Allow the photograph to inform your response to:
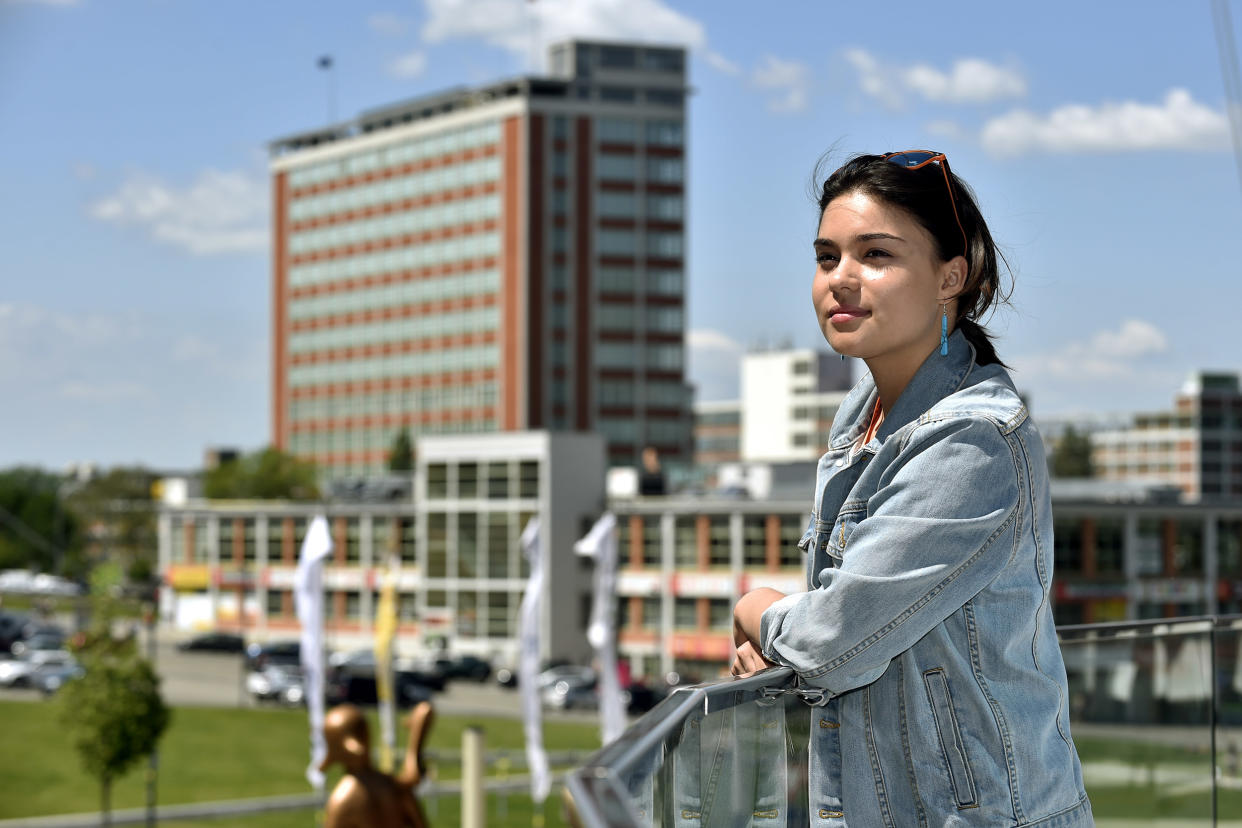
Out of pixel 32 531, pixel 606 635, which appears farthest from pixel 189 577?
pixel 606 635

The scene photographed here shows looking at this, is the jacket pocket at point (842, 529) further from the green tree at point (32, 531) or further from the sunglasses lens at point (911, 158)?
the green tree at point (32, 531)

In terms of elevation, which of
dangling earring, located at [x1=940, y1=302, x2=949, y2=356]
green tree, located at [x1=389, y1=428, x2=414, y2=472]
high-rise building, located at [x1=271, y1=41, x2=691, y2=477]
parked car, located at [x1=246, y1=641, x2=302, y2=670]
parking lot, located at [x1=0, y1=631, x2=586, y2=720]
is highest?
high-rise building, located at [x1=271, y1=41, x2=691, y2=477]

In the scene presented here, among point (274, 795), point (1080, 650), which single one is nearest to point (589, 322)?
point (274, 795)

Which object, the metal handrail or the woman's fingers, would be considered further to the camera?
the woman's fingers

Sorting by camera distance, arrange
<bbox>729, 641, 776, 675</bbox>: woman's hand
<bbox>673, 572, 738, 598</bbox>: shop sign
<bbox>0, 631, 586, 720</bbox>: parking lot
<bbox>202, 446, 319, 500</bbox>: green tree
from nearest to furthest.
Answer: <bbox>729, 641, 776, 675</bbox>: woman's hand
<bbox>0, 631, 586, 720</bbox>: parking lot
<bbox>673, 572, 738, 598</bbox>: shop sign
<bbox>202, 446, 319, 500</bbox>: green tree

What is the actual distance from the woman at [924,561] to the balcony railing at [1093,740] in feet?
0.29

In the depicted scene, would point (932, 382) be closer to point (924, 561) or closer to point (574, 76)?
point (924, 561)

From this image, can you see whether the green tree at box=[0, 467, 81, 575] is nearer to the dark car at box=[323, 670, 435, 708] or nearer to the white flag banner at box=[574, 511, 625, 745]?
the dark car at box=[323, 670, 435, 708]

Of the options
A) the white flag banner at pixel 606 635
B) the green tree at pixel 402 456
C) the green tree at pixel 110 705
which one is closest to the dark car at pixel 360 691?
the green tree at pixel 110 705

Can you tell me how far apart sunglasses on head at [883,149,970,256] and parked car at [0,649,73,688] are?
2772 inches

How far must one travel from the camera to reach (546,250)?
337 feet

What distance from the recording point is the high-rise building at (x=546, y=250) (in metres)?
102

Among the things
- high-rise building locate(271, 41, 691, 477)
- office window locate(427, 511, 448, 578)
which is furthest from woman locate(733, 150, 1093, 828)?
high-rise building locate(271, 41, 691, 477)

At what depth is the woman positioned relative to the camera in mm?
2561
